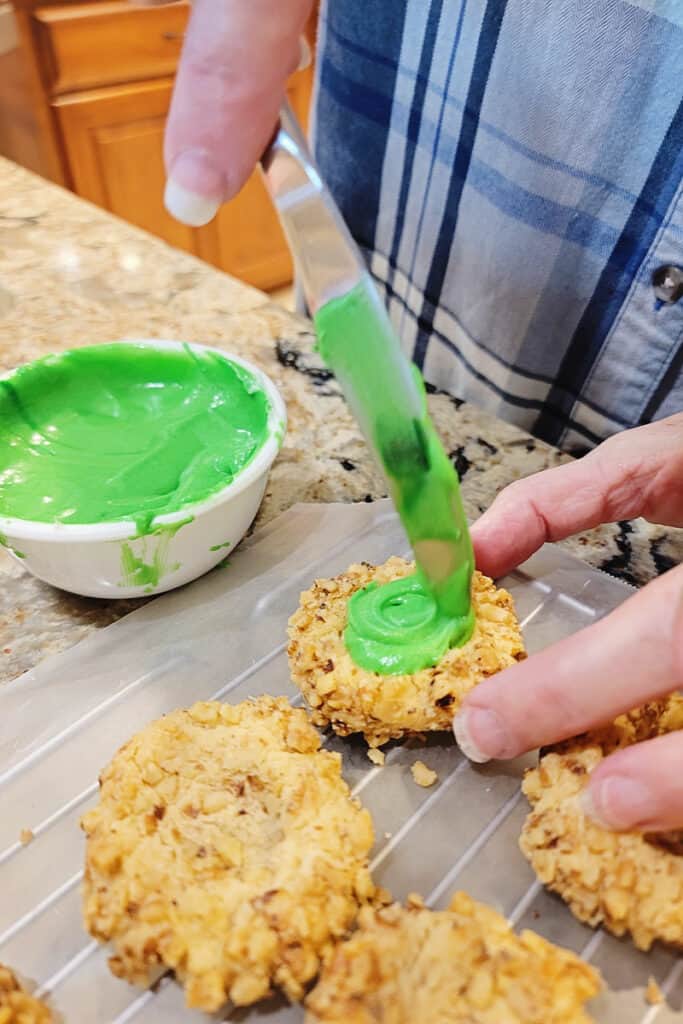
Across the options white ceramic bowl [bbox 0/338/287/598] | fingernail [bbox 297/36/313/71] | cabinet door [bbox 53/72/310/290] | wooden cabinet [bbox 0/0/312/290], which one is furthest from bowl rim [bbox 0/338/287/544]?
wooden cabinet [bbox 0/0/312/290]

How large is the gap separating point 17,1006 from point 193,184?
0.71 m

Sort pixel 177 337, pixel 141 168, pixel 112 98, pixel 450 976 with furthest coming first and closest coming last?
pixel 141 168, pixel 112 98, pixel 177 337, pixel 450 976

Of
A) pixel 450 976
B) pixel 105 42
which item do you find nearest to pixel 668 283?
pixel 450 976

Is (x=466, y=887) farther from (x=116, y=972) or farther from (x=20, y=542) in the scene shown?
(x=20, y=542)

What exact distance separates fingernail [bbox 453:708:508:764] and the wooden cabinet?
2444mm

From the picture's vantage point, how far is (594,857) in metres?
0.76

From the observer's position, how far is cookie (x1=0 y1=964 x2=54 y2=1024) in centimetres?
68

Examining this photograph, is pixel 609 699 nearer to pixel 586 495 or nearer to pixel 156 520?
pixel 586 495

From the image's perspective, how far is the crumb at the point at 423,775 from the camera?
87 centimetres

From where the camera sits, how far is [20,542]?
934mm

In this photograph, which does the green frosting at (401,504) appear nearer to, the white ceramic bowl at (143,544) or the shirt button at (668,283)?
the white ceramic bowl at (143,544)

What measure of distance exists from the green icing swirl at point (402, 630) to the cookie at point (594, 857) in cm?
16

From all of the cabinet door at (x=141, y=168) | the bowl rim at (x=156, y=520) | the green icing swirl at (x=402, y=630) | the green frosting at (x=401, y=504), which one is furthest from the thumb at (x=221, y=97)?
the cabinet door at (x=141, y=168)

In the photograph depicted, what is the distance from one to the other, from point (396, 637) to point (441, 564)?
10cm
